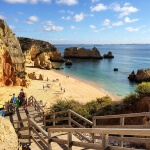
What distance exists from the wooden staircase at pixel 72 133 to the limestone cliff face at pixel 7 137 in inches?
41.6

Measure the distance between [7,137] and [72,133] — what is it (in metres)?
3.61

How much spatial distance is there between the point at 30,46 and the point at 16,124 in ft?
225

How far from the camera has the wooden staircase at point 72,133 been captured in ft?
12.5

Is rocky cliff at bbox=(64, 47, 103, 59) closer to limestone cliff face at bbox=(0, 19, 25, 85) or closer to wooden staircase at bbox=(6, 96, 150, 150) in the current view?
limestone cliff face at bbox=(0, 19, 25, 85)

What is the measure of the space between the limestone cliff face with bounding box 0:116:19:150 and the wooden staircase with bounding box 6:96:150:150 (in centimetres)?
106

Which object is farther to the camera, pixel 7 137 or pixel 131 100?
pixel 131 100

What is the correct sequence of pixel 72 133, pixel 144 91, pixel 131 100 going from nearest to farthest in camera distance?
pixel 72 133 < pixel 131 100 < pixel 144 91

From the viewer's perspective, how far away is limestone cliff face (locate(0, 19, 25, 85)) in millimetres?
27734

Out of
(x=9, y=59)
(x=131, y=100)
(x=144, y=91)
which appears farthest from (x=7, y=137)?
(x=9, y=59)

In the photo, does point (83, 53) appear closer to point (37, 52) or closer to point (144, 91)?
point (37, 52)

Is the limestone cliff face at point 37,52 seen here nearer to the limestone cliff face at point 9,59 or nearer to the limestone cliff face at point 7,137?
the limestone cliff face at point 9,59

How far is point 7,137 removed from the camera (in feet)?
16.4

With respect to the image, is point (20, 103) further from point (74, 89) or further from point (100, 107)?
point (74, 89)

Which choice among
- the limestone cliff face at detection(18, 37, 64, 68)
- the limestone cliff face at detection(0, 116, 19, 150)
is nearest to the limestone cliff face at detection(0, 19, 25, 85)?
the limestone cliff face at detection(0, 116, 19, 150)
